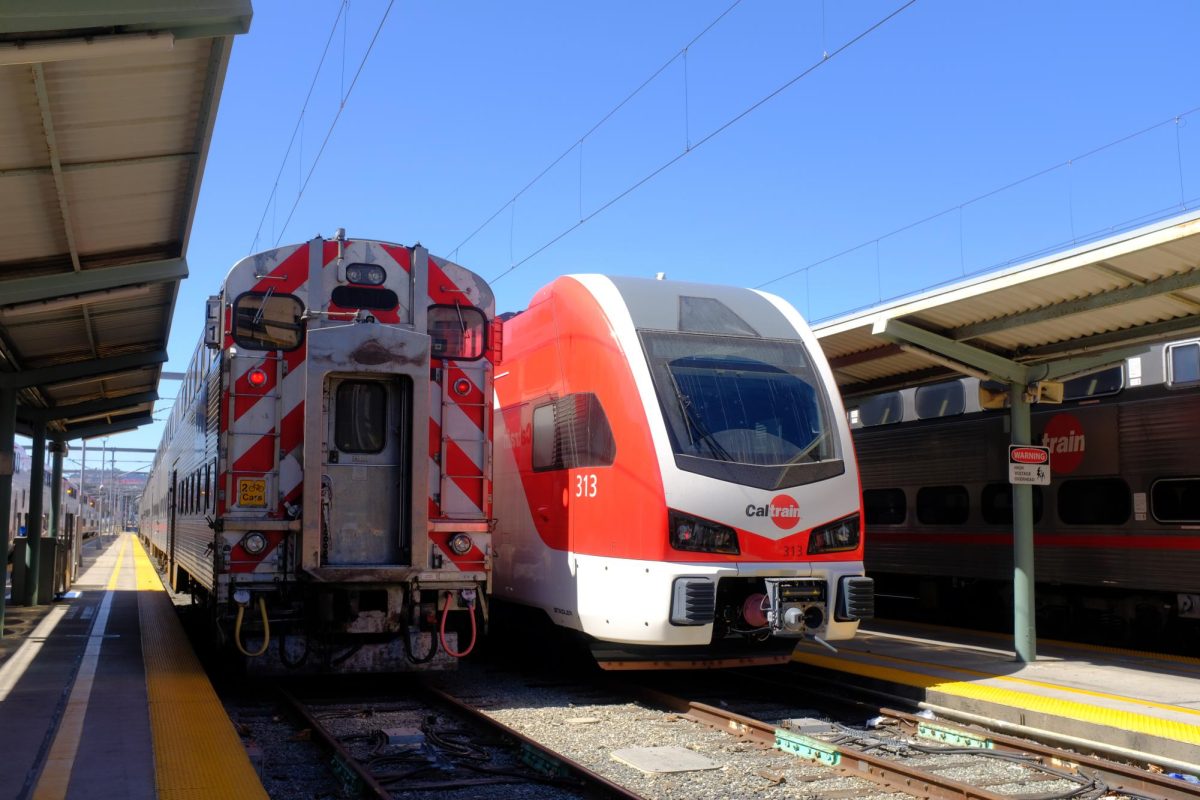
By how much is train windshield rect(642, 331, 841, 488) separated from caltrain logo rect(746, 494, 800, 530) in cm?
13

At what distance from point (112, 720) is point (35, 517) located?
11.3m

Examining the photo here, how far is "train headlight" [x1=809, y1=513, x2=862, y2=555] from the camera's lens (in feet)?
29.0

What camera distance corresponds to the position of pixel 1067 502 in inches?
519

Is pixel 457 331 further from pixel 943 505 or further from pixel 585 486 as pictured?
pixel 943 505

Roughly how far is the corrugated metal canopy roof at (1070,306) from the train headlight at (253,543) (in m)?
6.14

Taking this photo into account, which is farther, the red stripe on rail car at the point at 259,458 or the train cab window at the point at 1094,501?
the train cab window at the point at 1094,501

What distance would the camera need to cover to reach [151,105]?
702cm

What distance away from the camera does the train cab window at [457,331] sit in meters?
9.68

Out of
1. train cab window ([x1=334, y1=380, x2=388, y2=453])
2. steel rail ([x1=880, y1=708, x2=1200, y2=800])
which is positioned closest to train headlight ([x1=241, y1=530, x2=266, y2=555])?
train cab window ([x1=334, y1=380, x2=388, y2=453])

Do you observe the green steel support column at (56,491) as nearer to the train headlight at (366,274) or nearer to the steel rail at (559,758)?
the train headlight at (366,274)

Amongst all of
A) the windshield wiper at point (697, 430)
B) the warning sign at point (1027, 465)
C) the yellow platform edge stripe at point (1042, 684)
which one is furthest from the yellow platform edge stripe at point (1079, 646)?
the windshield wiper at point (697, 430)

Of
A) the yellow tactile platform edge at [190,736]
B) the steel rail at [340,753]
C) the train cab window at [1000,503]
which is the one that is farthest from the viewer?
the train cab window at [1000,503]

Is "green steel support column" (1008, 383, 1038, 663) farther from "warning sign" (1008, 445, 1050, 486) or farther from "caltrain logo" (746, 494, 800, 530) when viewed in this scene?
"caltrain logo" (746, 494, 800, 530)

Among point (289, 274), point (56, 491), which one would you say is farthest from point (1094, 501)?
point (56, 491)
